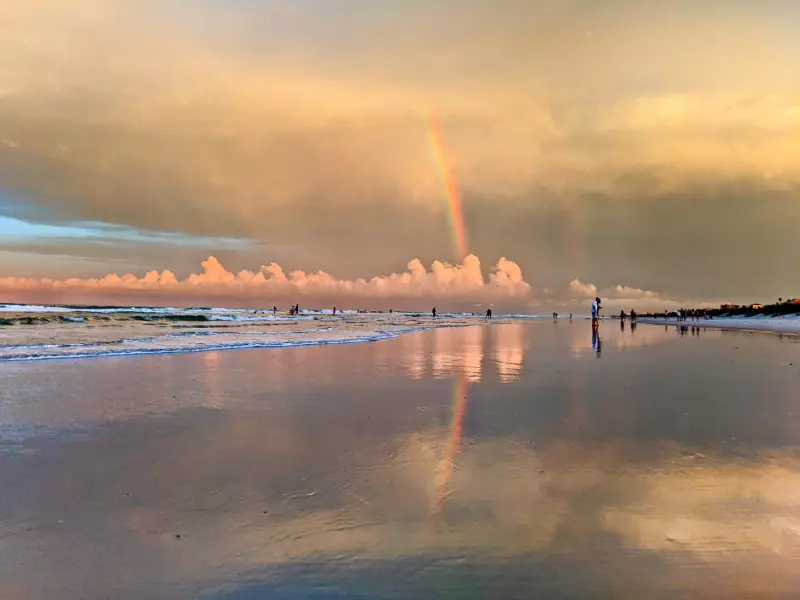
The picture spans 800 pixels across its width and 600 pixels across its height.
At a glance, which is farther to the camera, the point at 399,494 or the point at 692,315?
the point at 692,315

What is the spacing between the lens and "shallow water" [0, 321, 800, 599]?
387 cm

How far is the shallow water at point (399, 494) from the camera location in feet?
12.7

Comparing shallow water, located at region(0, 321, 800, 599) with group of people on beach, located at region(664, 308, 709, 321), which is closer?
shallow water, located at region(0, 321, 800, 599)

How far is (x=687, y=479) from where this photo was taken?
233 inches

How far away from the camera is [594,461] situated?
661 cm

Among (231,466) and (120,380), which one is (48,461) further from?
(120,380)

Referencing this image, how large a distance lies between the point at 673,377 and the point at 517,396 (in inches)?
231

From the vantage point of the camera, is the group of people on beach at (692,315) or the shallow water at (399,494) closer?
the shallow water at (399,494)

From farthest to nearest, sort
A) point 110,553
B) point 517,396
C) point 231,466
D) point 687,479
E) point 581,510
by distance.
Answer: point 517,396, point 231,466, point 687,479, point 581,510, point 110,553

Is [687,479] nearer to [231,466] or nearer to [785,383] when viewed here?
[231,466]

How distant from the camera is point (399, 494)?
5496 millimetres

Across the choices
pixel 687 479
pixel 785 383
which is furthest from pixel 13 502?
pixel 785 383

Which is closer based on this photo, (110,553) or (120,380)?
(110,553)

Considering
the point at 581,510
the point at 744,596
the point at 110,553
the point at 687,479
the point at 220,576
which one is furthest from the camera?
the point at 687,479
